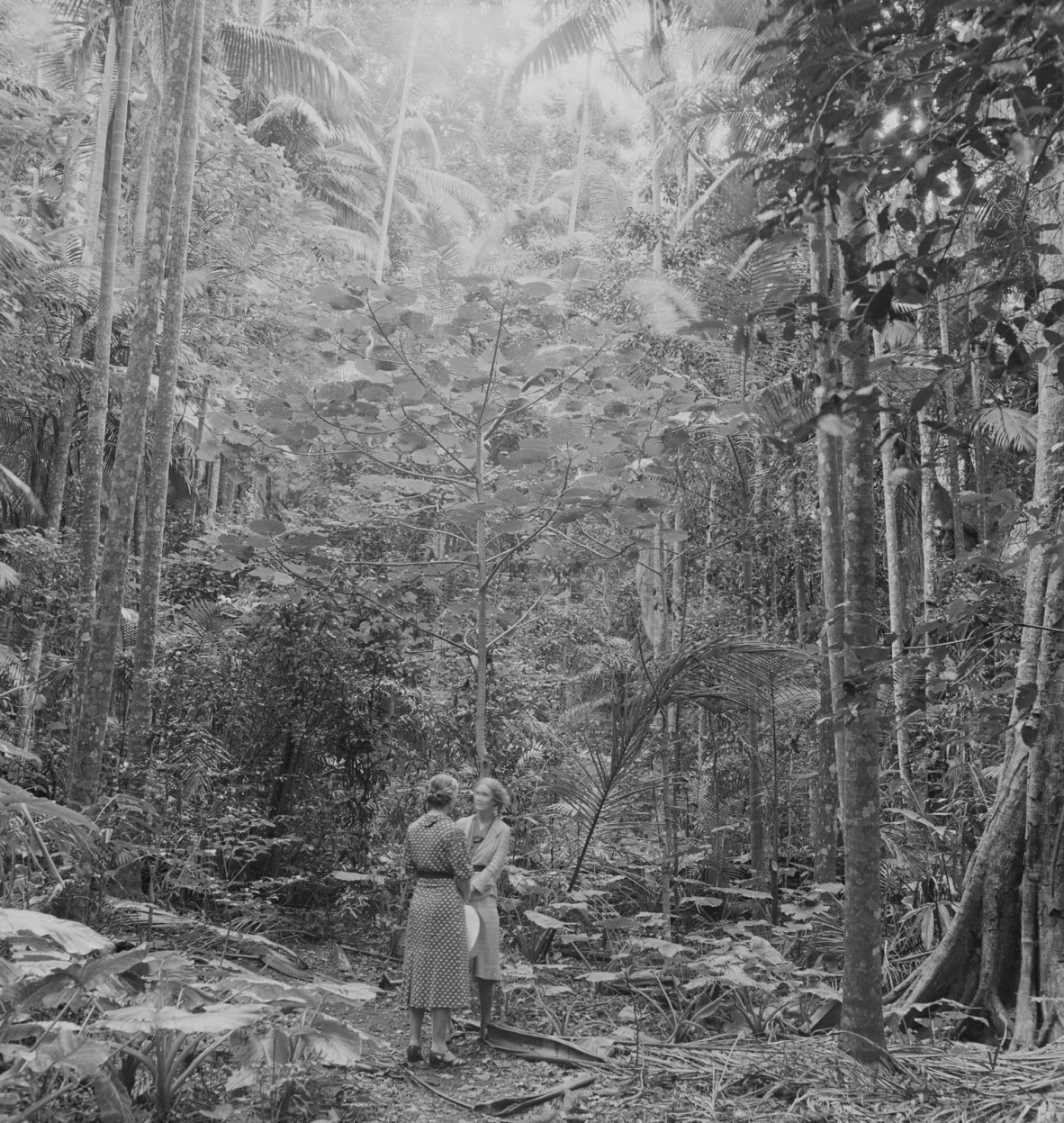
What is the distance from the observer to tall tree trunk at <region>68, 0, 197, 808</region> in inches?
265

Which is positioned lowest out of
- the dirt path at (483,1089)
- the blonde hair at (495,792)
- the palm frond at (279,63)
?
the dirt path at (483,1089)

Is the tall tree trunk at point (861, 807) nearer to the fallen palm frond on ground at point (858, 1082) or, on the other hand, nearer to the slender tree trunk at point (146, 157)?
the fallen palm frond on ground at point (858, 1082)

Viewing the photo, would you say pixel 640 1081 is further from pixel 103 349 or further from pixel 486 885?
pixel 103 349

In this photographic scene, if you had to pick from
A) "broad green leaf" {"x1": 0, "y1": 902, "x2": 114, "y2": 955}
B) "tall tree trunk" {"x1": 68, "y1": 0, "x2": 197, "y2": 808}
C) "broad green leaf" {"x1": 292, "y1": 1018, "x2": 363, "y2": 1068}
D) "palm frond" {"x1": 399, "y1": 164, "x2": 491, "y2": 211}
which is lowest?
"broad green leaf" {"x1": 292, "y1": 1018, "x2": 363, "y2": 1068}

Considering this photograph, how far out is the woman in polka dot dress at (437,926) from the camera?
187 inches

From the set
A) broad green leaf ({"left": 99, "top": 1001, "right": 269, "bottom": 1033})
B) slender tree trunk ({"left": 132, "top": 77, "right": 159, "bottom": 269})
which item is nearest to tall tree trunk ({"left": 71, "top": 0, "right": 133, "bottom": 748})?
slender tree trunk ({"left": 132, "top": 77, "right": 159, "bottom": 269})

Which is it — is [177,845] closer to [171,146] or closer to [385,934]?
[385,934]

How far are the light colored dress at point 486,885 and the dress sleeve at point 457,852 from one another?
5.3 inches

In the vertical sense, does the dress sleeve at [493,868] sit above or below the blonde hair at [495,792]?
below

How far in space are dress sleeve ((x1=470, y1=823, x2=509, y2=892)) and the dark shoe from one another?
30.8 inches

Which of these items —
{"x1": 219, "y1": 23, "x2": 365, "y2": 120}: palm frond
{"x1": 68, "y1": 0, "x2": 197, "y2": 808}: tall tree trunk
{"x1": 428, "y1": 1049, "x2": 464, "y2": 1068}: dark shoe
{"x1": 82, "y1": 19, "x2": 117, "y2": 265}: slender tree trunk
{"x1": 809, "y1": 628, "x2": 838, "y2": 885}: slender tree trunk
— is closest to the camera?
{"x1": 428, "y1": 1049, "x2": 464, "y2": 1068}: dark shoe

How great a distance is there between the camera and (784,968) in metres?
5.21

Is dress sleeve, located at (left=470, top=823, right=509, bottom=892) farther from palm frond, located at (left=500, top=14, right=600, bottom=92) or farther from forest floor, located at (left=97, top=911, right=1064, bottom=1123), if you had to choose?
palm frond, located at (left=500, top=14, right=600, bottom=92)

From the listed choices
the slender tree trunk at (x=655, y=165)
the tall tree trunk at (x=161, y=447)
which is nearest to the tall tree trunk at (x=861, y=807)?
the tall tree trunk at (x=161, y=447)
